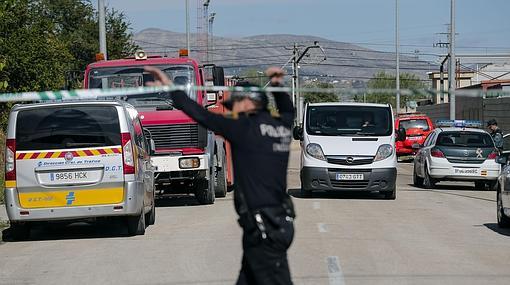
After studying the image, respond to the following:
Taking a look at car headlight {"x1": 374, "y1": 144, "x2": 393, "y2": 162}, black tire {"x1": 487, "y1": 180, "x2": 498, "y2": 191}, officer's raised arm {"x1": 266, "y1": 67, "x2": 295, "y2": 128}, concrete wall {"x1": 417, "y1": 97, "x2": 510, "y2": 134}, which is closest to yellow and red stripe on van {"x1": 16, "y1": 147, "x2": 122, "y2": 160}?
officer's raised arm {"x1": 266, "y1": 67, "x2": 295, "y2": 128}

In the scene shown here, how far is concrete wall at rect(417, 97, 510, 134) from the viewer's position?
40281 mm

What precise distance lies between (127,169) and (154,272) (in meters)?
3.14

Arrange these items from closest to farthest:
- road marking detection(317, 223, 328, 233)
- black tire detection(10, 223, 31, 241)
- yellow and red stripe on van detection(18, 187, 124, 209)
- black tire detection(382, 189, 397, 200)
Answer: yellow and red stripe on van detection(18, 187, 124, 209), black tire detection(10, 223, 31, 241), road marking detection(317, 223, 328, 233), black tire detection(382, 189, 397, 200)

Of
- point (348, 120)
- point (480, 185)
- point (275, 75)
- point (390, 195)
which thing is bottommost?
point (480, 185)

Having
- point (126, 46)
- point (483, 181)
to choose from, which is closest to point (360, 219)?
point (483, 181)

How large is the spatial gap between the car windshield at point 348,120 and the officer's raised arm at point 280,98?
13.6m

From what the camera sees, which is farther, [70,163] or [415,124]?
[415,124]

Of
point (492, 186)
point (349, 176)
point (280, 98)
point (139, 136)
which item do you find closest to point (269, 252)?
point (280, 98)

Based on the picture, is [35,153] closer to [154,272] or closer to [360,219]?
[154,272]

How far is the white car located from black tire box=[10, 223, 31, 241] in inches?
519

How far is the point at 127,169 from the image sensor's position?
13.4 m

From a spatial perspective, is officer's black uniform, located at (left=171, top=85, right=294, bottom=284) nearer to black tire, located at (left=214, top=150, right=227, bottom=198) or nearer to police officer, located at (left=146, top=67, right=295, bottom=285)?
police officer, located at (left=146, top=67, right=295, bottom=285)

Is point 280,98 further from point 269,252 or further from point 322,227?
point 322,227

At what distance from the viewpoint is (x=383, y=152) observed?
2011 centimetres
